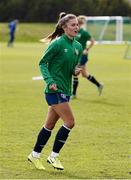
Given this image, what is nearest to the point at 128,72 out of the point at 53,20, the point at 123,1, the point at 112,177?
the point at 112,177

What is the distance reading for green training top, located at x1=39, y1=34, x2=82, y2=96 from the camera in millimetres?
8758

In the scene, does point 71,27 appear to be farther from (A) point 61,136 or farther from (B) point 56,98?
(A) point 61,136

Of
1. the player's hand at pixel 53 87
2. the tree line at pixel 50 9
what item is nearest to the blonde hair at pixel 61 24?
the player's hand at pixel 53 87

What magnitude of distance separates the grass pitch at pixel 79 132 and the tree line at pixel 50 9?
6435cm

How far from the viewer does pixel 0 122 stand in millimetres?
13555

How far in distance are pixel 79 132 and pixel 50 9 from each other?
251 ft

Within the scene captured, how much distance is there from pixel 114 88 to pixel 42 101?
4.96 meters

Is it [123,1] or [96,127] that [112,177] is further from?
[123,1]

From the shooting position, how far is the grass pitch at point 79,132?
8.87 metres

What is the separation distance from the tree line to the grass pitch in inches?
2533

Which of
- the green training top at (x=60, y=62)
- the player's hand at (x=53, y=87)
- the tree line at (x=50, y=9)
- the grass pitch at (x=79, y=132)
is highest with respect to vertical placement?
the green training top at (x=60, y=62)

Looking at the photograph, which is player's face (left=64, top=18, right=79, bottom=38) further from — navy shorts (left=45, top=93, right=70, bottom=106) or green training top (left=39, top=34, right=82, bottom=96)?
navy shorts (left=45, top=93, right=70, bottom=106)

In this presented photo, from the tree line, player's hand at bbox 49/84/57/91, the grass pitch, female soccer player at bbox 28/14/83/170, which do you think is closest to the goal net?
the tree line

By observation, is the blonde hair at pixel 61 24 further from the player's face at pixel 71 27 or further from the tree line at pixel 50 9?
the tree line at pixel 50 9
